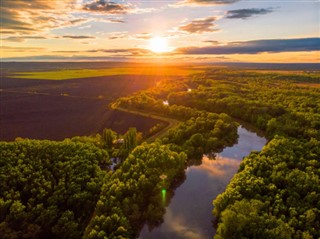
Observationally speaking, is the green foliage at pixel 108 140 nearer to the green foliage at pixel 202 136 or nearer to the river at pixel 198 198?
the green foliage at pixel 202 136

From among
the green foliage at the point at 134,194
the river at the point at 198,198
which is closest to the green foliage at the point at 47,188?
the green foliage at the point at 134,194

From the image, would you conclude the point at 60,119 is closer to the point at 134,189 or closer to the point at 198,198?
the point at 134,189

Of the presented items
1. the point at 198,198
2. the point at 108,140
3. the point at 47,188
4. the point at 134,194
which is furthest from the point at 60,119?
the point at 198,198

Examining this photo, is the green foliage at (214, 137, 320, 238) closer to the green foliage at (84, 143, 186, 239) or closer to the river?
the river

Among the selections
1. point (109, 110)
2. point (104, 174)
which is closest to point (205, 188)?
point (104, 174)

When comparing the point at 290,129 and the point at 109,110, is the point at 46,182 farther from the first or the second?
the point at 109,110

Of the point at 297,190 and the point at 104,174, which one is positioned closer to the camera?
the point at 297,190
